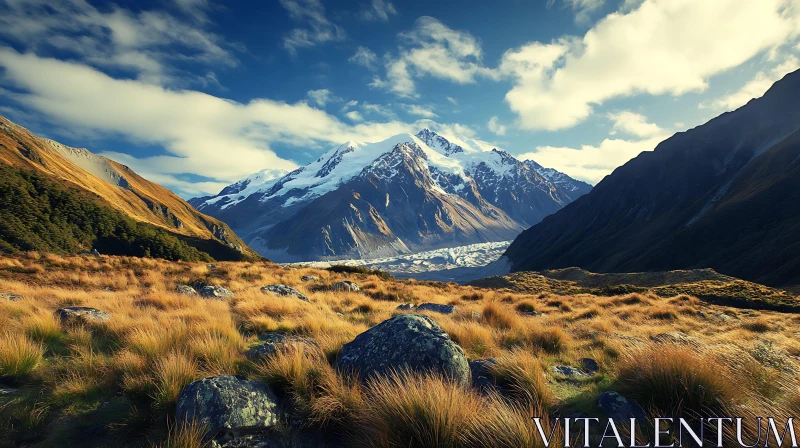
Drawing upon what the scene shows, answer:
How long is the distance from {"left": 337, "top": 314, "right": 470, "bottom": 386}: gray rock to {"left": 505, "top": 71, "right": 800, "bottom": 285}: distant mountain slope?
8011cm

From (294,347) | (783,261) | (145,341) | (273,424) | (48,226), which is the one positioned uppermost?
(48,226)

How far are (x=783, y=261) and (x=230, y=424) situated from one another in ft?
313

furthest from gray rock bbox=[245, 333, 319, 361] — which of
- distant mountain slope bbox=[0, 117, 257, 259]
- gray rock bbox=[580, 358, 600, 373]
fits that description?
distant mountain slope bbox=[0, 117, 257, 259]

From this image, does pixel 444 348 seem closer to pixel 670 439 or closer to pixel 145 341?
pixel 670 439

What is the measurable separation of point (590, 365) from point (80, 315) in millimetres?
10707

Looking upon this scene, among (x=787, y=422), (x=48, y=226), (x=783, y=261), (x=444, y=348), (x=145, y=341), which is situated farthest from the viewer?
(x=783, y=261)

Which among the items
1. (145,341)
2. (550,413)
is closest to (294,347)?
(145,341)

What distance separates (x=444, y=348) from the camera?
481 cm

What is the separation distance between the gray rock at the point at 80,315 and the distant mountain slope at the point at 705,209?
8477cm

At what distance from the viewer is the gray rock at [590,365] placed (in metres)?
6.09

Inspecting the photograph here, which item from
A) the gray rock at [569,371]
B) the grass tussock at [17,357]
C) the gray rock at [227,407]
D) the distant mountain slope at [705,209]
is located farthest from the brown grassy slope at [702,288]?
the grass tussock at [17,357]

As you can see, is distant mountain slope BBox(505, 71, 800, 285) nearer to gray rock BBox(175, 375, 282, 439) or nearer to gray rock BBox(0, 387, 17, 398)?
gray rock BBox(175, 375, 282, 439)

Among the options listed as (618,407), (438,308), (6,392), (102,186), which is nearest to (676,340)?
(618,407)

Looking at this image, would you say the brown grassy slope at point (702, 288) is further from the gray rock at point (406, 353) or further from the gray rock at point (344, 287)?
the gray rock at point (406, 353)
